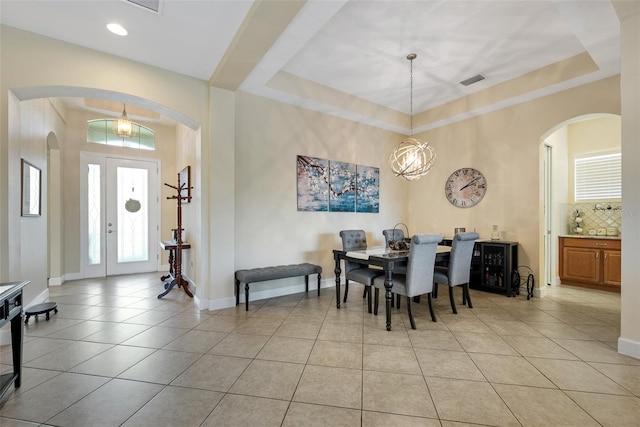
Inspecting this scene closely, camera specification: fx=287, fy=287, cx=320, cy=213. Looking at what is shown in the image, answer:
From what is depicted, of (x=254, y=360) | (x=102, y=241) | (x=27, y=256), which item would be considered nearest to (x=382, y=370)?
(x=254, y=360)

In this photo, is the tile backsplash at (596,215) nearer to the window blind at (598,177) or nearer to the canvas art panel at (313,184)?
the window blind at (598,177)

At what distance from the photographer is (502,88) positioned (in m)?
4.33

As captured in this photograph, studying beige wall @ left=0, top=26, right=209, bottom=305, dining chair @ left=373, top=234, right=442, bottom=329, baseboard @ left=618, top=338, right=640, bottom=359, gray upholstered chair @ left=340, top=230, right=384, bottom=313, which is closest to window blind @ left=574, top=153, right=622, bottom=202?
baseboard @ left=618, top=338, right=640, bottom=359

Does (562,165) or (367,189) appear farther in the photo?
(367,189)

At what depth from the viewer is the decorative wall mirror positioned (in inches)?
116

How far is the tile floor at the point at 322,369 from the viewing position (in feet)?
5.55

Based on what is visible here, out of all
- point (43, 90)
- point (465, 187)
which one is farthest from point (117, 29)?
point (465, 187)

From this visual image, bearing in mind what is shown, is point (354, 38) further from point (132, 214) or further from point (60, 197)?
point (60, 197)

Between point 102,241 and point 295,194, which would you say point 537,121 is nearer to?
point 295,194

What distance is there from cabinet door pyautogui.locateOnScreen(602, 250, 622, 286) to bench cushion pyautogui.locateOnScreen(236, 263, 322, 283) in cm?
446

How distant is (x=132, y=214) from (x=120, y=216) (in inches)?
8.1

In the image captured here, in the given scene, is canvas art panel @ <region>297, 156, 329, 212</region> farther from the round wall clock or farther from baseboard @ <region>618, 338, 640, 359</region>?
baseboard @ <region>618, 338, 640, 359</region>

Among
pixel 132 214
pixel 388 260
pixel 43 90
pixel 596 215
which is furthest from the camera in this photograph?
pixel 132 214

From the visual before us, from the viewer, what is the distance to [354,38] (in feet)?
10.6
